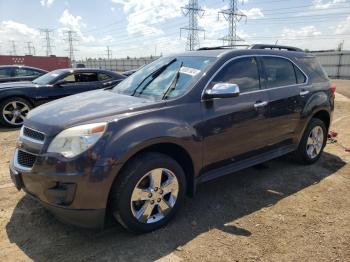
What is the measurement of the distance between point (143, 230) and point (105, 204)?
0.54 metres

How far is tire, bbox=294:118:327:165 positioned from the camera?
5125 millimetres

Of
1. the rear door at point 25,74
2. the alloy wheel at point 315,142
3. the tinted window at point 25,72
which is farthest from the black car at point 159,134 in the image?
the tinted window at point 25,72

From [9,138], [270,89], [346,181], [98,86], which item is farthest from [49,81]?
[346,181]

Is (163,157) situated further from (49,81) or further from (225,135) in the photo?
(49,81)

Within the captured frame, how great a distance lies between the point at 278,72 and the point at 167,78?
1666 mm

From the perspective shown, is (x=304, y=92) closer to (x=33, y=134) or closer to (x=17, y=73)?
(x=33, y=134)

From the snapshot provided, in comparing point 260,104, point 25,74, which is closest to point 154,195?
point 260,104

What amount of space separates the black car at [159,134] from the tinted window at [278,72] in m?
0.02

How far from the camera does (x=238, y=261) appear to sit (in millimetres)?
2945

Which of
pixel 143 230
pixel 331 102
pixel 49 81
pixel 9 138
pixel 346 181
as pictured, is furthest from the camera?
pixel 49 81

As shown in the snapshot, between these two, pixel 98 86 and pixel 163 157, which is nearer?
pixel 163 157

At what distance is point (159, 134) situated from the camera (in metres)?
3.17

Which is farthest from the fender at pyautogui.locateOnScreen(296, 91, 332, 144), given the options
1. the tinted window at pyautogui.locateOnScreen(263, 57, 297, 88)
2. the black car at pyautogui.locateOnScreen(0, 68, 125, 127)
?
the black car at pyautogui.locateOnScreen(0, 68, 125, 127)

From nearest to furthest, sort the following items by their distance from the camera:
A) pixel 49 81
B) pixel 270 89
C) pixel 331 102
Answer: pixel 270 89
pixel 331 102
pixel 49 81
